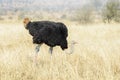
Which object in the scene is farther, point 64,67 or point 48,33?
point 48,33

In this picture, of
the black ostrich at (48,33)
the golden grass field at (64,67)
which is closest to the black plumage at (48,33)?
the black ostrich at (48,33)

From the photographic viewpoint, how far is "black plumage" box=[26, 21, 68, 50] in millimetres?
6945

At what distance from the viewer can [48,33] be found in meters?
6.95

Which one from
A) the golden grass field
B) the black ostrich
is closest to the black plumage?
the black ostrich

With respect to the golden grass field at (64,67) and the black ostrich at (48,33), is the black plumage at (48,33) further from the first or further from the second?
the golden grass field at (64,67)

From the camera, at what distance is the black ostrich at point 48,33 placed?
6.95 meters

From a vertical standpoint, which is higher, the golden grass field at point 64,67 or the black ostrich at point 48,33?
the black ostrich at point 48,33

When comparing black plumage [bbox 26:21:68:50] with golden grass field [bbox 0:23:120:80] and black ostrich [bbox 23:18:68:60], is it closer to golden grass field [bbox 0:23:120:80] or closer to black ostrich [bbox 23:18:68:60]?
black ostrich [bbox 23:18:68:60]

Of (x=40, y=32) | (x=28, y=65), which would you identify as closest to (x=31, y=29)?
(x=40, y=32)

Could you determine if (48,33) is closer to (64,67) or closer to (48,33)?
(48,33)

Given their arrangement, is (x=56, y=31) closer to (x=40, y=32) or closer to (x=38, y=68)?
(x=40, y=32)

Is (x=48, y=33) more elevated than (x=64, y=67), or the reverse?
(x=48, y=33)

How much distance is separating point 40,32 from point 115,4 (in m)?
31.7

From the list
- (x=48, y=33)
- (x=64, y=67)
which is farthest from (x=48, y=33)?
(x=64, y=67)
